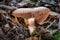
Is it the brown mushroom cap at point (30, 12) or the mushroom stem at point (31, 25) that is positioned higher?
the brown mushroom cap at point (30, 12)

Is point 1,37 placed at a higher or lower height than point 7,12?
lower

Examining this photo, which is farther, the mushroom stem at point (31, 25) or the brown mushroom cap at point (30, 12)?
the mushroom stem at point (31, 25)

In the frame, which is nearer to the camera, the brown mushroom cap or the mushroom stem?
the brown mushroom cap

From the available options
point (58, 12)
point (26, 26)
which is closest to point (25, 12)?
point (26, 26)

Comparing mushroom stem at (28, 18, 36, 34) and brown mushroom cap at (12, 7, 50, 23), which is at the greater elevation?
brown mushroom cap at (12, 7, 50, 23)

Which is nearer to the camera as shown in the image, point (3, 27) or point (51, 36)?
point (51, 36)

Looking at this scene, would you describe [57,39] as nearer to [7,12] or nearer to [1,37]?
[1,37]

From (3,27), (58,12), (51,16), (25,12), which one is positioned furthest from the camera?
(58,12)

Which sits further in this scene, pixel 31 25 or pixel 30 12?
pixel 31 25

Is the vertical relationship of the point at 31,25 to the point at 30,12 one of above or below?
below

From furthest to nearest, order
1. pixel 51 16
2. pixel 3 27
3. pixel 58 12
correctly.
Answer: pixel 58 12 < pixel 51 16 < pixel 3 27
